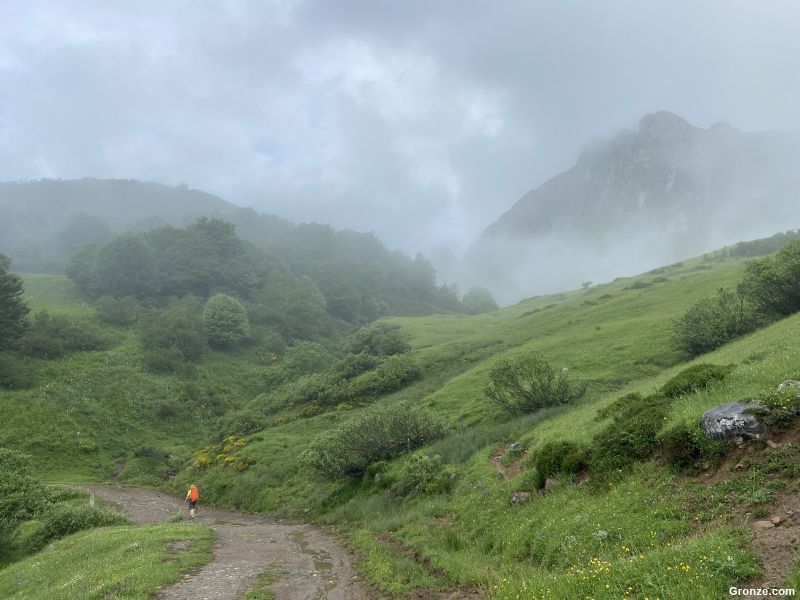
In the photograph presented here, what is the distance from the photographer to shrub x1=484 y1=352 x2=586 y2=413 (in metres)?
29.9

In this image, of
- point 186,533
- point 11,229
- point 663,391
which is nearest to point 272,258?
point 11,229

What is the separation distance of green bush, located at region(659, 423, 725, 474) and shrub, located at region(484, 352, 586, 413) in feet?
56.0

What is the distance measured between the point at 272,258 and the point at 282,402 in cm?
10834

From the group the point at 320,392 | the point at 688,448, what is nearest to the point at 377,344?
the point at 320,392

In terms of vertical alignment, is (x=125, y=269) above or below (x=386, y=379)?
above

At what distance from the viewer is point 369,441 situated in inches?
1150

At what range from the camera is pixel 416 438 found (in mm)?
29750

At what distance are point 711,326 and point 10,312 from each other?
85329mm

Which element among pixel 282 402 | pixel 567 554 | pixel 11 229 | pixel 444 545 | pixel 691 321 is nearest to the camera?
pixel 567 554

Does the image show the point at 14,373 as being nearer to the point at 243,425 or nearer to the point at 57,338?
the point at 57,338

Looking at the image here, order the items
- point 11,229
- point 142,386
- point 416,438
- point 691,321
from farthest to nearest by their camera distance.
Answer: point 11,229, point 142,386, point 691,321, point 416,438

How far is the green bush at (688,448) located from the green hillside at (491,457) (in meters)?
0.05

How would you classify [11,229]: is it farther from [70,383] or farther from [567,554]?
[567,554]

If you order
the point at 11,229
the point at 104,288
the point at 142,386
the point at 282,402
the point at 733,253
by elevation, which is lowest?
the point at 282,402
